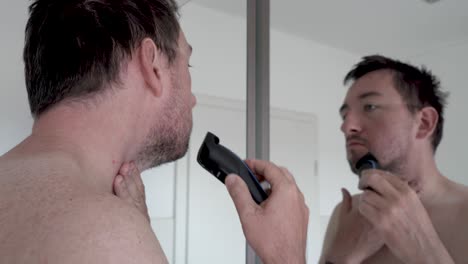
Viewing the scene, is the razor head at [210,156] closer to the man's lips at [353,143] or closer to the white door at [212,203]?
the man's lips at [353,143]

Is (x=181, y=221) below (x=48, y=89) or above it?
below

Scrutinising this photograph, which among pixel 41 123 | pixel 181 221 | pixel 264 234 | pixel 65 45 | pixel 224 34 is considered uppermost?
pixel 224 34

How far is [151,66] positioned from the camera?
1.90ft

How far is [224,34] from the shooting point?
1556mm

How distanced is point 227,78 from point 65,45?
102cm

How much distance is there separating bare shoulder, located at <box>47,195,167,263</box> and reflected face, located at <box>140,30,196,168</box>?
0.23m

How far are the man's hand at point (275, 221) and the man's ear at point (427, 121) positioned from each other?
239 millimetres

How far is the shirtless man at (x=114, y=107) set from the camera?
0.48 m

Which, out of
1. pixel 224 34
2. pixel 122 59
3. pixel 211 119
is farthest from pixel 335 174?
pixel 224 34

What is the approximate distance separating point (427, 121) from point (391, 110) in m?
0.07

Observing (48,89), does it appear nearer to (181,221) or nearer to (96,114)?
(96,114)

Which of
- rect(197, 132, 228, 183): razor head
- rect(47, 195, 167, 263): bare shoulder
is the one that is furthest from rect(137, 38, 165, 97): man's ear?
rect(47, 195, 167, 263): bare shoulder

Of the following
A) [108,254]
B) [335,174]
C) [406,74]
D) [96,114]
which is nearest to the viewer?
[108,254]

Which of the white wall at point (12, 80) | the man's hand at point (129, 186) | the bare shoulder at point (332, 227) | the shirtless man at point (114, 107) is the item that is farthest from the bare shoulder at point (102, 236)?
the white wall at point (12, 80)
